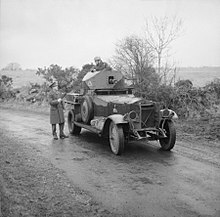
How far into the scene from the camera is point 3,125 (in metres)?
12.4

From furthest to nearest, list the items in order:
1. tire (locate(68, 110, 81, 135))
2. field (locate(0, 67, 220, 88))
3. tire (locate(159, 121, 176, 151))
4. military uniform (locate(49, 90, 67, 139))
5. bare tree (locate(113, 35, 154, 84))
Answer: field (locate(0, 67, 220, 88)), bare tree (locate(113, 35, 154, 84)), tire (locate(68, 110, 81, 135)), military uniform (locate(49, 90, 67, 139)), tire (locate(159, 121, 176, 151))

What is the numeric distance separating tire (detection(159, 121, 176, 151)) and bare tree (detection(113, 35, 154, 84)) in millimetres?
6902

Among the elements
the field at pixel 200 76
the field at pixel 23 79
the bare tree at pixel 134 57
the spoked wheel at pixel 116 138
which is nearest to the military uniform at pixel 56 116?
the spoked wheel at pixel 116 138

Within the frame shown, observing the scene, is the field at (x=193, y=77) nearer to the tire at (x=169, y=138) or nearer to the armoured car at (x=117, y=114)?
the armoured car at (x=117, y=114)

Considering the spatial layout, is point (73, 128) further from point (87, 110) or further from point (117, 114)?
point (117, 114)

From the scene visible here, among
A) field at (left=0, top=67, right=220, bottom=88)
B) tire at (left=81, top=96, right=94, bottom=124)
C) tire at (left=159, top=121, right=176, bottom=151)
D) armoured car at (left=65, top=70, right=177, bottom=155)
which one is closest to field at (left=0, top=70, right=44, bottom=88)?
field at (left=0, top=67, right=220, bottom=88)

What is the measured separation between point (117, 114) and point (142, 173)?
7.61 feet

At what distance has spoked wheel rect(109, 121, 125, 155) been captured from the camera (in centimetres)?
755

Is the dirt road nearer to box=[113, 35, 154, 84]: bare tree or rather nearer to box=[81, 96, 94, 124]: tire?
box=[81, 96, 94, 124]: tire

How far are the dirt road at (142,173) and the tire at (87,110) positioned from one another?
65 centimetres

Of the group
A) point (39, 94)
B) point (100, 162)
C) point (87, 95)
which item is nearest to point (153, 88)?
point (87, 95)

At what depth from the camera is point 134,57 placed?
1540 cm

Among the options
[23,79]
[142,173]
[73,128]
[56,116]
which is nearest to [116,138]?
[142,173]

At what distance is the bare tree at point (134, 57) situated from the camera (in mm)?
15195
